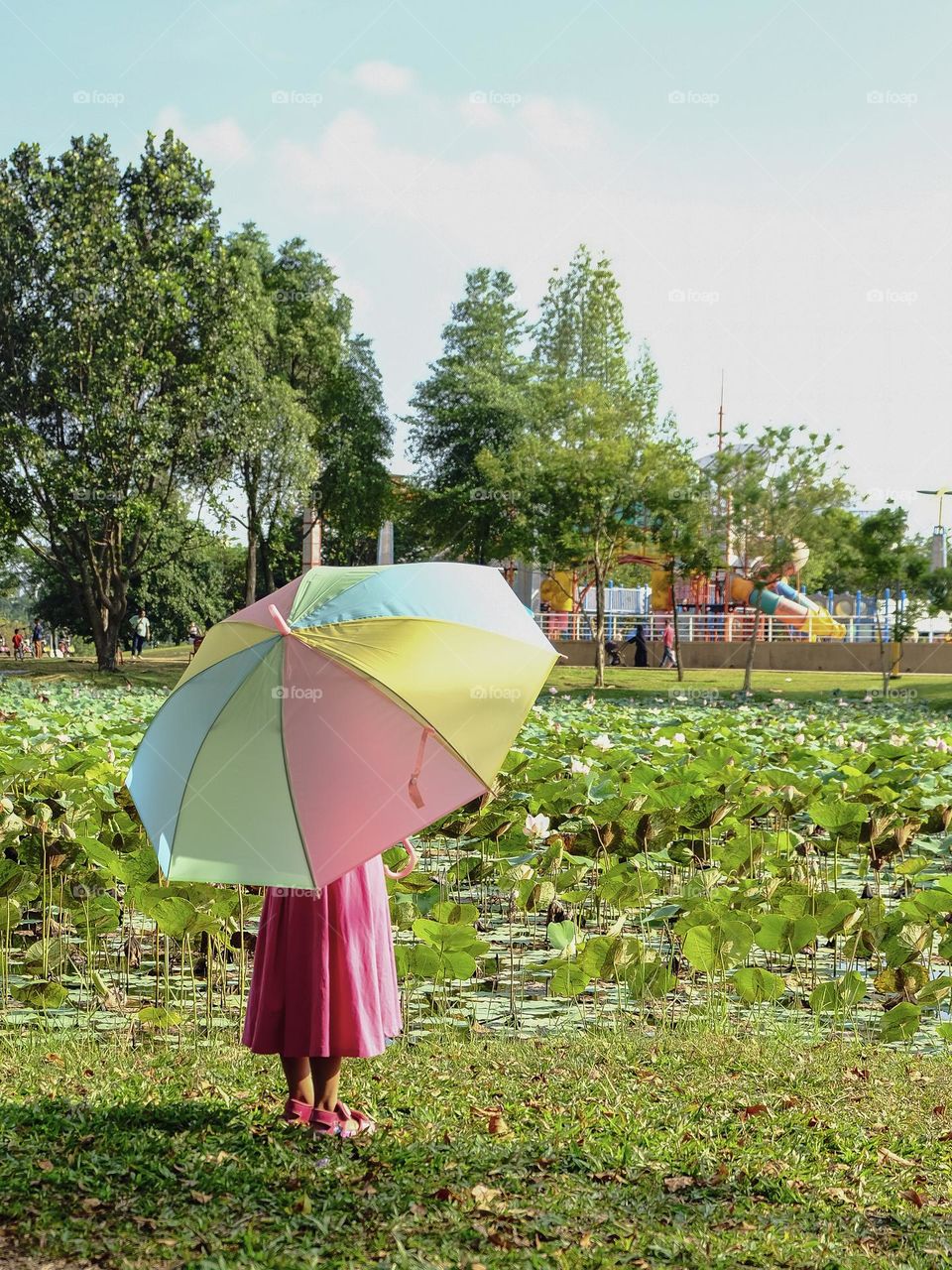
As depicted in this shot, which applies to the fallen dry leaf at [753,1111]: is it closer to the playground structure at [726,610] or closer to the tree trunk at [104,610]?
the tree trunk at [104,610]

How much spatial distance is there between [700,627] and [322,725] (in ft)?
107

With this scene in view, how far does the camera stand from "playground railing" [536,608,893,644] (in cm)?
3388

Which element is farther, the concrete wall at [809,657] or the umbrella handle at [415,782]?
the concrete wall at [809,657]

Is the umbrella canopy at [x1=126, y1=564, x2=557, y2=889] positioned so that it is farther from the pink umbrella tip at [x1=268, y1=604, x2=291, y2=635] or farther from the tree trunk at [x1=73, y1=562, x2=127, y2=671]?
the tree trunk at [x1=73, y1=562, x2=127, y2=671]

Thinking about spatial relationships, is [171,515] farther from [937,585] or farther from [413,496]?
[937,585]

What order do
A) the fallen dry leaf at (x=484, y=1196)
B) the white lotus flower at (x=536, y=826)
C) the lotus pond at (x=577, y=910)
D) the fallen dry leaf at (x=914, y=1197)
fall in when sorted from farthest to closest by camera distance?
the white lotus flower at (x=536, y=826)
the lotus pond at (x=577, y=910)
the fallen dry leaf at (x=914, y=1197)
the fallen dry leaf at (x=484, y=1196)

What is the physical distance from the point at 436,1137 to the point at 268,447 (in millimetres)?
29621

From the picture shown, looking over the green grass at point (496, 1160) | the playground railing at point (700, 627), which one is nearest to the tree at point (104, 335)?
the playground railing at point (700, 627)

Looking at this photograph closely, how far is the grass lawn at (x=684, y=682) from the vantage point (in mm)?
24641

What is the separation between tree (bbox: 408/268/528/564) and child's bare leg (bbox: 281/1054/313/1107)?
33.0 meters

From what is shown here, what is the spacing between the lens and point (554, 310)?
42594 mm

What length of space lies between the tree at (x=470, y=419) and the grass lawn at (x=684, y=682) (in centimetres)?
855

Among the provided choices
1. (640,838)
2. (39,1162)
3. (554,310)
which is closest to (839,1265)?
(39,1162)

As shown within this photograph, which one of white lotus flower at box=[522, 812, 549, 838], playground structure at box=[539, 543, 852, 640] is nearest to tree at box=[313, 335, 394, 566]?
playground structure at box=[539, 543, 852, 640]
